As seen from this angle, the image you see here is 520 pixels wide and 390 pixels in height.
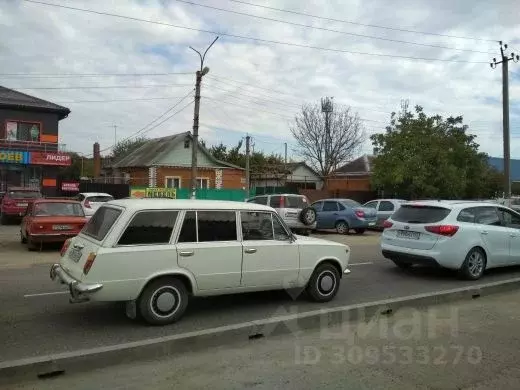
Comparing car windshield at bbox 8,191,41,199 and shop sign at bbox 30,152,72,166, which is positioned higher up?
shop sign at bbox 30,152,72,166

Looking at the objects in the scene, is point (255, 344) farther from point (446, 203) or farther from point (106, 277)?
point (446, 203)

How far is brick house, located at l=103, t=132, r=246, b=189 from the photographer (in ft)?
137

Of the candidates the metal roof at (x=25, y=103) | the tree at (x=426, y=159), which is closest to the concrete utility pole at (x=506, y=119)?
the tree at (x=426, y=159)

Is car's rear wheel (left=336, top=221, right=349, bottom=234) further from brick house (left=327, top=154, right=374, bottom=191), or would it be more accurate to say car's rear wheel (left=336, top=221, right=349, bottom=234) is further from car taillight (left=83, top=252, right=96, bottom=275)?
brick house (left=327, top=154, right=374, bottom=191)

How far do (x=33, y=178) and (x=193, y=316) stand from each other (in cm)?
2934

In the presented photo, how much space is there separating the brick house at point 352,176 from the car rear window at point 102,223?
145 ft

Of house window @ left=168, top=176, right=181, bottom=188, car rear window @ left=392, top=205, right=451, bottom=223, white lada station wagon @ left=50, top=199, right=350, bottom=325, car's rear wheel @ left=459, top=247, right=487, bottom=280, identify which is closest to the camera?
white lada station wagon @ left=50, top=199, right=350, bottom=325

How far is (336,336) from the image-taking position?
6316mm

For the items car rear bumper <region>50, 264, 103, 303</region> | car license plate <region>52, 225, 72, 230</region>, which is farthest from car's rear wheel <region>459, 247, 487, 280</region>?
car license plate <region>52, 225, 72, 230</region>

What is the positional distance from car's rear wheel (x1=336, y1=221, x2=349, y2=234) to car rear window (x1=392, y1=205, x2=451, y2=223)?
10.9m

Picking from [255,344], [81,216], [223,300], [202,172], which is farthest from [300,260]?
[202,172]

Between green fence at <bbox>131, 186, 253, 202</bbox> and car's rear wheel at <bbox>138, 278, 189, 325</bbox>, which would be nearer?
car's rear wheel at <bbox>138, 278, 189, 325</bbox>

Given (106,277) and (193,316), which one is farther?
(193,316)

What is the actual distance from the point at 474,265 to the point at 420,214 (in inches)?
53.7
